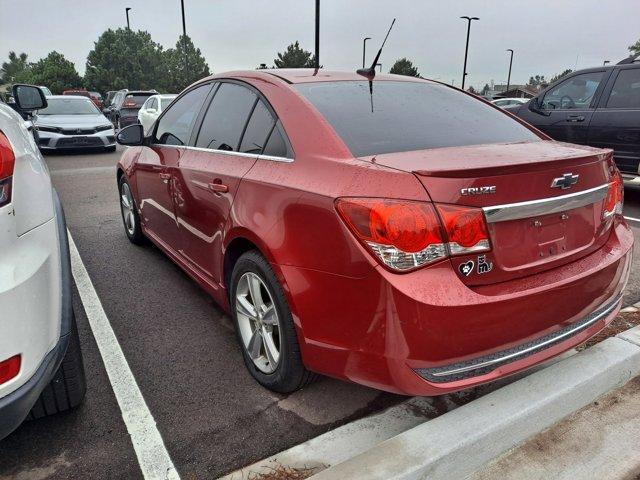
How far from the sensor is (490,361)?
1.90 metres

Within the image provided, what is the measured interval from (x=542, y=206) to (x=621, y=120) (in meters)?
5.70

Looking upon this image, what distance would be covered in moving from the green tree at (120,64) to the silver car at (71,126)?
166 feet

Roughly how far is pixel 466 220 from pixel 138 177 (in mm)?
3241

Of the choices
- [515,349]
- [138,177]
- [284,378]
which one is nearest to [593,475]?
[515,349]

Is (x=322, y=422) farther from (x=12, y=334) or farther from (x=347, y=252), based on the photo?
(x=12, y=334)

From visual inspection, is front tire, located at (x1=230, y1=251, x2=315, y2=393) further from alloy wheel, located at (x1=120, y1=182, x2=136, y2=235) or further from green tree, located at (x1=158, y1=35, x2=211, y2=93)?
green tree, located at (x1=158, y1=35, x2=211, y2=93)

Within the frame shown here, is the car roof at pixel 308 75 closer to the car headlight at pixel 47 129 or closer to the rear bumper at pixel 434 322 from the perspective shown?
the rear bumper at pixel 434 322

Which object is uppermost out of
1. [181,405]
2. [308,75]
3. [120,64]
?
[120,64]

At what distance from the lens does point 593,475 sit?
2.04 metres

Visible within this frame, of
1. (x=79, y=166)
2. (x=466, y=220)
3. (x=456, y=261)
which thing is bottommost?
(x=79, y=166)

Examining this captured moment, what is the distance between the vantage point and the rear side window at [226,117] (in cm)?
285

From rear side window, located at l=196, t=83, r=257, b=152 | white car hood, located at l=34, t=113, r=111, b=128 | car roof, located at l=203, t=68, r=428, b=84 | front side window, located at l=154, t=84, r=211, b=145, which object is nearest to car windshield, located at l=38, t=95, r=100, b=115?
white car hood, located at l=34, t=113, r=111, b=128

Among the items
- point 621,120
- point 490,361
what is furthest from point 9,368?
point 621,120

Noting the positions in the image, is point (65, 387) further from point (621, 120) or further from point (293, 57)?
point (293, 57)
